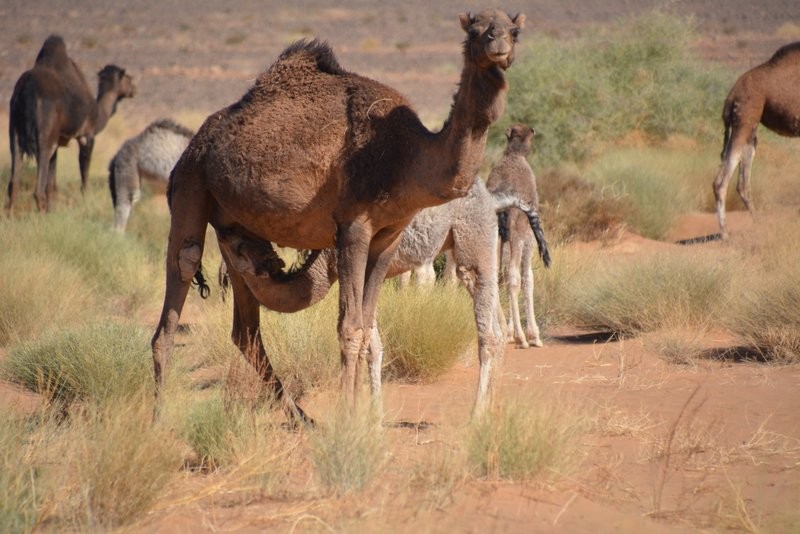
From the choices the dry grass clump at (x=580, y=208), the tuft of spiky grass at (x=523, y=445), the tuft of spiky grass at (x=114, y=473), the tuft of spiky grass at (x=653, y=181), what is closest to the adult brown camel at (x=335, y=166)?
the tuft of spiky grass at (x=523, y=445)

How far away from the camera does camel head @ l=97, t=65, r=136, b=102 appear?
20969mm

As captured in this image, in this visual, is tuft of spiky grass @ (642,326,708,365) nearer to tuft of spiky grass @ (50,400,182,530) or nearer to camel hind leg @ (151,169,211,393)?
camel hind leg @ (151,169,211,393)

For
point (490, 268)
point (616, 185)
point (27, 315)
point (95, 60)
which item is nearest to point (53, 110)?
point (27, 315)

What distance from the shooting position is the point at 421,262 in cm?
818

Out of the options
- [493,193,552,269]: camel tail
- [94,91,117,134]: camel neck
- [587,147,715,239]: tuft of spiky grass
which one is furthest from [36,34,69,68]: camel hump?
[493,193,552,269]: camel tail

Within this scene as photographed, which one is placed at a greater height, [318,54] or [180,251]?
[318,54]

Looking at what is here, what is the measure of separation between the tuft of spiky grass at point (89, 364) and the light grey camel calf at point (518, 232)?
3.68 metres

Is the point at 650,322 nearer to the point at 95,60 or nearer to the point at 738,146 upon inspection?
the point at 738,146

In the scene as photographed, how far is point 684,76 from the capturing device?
889 inches

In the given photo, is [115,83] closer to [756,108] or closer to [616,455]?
[756,108]

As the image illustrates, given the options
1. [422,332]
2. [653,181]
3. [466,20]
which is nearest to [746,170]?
[653,181]

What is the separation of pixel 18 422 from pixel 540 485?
2968 mm

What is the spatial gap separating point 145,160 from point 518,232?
7.25m

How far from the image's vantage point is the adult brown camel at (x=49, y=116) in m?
17.5
